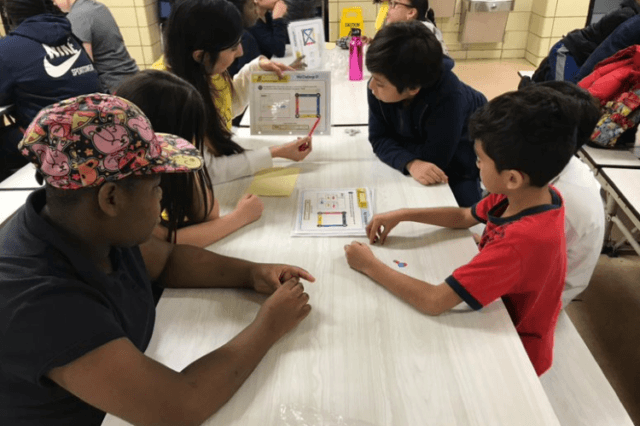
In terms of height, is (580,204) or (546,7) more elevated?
(580,204)

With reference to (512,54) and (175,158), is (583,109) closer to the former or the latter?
(175,158)

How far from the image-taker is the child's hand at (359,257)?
45.5 inches

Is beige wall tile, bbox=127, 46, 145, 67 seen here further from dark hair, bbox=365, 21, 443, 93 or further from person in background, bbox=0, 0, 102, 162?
dark hair, bbox=365, 21, 443, 93

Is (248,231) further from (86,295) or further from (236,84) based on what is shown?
(236,84)

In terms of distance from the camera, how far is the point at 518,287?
1078 millimetres

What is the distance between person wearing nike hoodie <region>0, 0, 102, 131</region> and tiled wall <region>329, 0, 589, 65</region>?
356cm

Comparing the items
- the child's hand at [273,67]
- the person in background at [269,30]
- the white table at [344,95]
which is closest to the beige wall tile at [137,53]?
the person in background at [269,30]

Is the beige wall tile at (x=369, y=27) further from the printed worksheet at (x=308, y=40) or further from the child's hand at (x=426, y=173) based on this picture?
the child's hand at (x=426, y=173)

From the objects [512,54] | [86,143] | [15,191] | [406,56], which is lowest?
[512,54]

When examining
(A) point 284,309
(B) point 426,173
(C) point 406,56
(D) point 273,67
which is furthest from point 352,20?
(A) point 284,309

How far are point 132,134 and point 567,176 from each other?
1.05 metres

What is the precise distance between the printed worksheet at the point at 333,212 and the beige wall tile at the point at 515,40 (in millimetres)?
4934

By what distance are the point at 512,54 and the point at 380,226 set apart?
5.26 metres

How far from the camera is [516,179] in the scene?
42.4 inches
